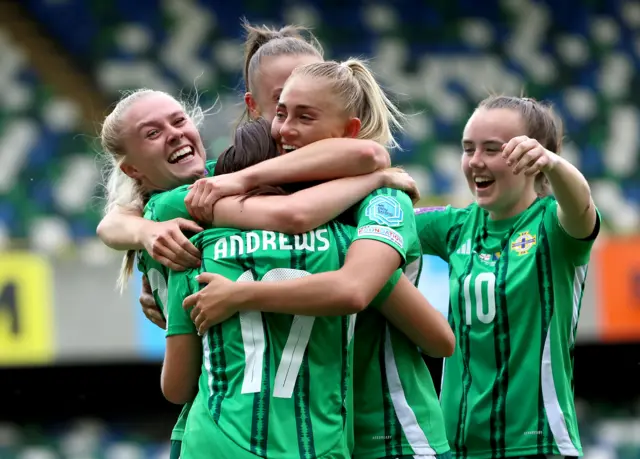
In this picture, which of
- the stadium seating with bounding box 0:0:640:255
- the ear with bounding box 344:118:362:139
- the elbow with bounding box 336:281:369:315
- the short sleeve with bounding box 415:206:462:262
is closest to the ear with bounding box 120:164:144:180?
the ear with bounding box 344:118:362:139

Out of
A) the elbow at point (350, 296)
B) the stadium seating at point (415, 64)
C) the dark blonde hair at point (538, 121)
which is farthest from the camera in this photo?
the stadium seating at point (415, 64)

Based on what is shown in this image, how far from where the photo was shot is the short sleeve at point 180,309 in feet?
7.34

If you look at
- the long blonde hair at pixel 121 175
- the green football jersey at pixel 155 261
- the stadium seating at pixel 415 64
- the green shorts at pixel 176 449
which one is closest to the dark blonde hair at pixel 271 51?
the long blonde hair at pixel 121 175

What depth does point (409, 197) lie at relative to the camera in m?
Answer: 2.39

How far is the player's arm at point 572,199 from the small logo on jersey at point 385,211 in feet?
1.65

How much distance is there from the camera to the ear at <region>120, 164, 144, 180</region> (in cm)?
269

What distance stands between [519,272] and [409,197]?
2.24 feet

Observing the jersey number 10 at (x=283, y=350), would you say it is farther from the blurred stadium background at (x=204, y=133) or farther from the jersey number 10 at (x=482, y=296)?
the blurred stadium background at (x=204, y=133)

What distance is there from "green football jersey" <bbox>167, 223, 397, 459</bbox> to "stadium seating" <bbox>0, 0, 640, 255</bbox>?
7.58 m

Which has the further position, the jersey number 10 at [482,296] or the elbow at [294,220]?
the jersey number 10 at [482,296]

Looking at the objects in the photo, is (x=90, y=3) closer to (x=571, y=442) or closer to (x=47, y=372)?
(x=47, y=372)

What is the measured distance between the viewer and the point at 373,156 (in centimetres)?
230

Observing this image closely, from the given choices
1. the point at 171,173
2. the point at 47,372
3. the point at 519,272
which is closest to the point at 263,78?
the point at 171,173

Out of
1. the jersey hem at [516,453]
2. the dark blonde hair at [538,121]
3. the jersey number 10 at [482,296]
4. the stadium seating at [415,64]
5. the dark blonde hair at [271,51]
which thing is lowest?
the jersey hem at [516,453]
